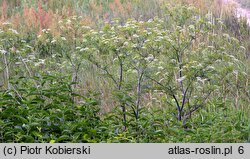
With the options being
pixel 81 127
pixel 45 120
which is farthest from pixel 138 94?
pixel 45 120

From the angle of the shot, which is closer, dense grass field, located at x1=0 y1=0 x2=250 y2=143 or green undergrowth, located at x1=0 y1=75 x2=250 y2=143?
green undergrowth, located at x1=0 y1=75 x2=250 y2=143

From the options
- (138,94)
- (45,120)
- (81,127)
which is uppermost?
(138,94)

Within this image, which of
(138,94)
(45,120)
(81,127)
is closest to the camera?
(45,120)

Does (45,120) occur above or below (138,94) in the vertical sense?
below

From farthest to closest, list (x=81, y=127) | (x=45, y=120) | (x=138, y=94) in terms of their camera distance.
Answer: (x=138, y=94) < (x=81, y=127) < (x=45, y=120)

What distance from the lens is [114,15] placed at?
13523 mm

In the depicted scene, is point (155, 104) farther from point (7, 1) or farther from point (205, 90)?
point (7, 1)

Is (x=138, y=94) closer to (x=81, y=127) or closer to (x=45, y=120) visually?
(x=81, y=127)

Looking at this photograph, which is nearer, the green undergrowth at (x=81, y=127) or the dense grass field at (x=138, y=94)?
the green undergrowth at (x=81, y=127)

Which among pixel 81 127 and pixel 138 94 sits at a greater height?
pixel 138 94

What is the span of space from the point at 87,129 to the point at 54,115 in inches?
14.9

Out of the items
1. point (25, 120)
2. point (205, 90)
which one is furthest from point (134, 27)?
point (25, 120)

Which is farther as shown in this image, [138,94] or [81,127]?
[138,94]

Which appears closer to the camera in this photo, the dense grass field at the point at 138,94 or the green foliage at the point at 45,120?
the green foliage at the point at 45,120
